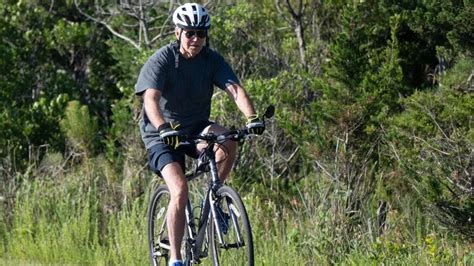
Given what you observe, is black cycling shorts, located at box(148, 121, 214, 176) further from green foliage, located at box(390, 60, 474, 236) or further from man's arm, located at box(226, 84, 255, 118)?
green foliage, located at box(390, 60, 474, 236)

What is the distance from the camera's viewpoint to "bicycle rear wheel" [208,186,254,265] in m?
8.24

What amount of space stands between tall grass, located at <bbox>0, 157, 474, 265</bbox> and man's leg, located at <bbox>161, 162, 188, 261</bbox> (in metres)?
1.52

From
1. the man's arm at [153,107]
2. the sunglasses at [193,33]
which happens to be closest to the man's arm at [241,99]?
the sunglasses at [193,33]

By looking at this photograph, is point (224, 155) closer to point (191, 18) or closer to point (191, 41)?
point (191, 41)

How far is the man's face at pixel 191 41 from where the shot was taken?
8.69 m

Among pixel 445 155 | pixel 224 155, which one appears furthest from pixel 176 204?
pixel 445 155

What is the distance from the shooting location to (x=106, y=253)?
11227 mm

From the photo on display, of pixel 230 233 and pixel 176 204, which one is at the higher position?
pixel 176 204

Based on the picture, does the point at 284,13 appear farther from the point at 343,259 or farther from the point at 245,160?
the point at 343,259

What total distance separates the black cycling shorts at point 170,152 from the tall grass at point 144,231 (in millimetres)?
1535

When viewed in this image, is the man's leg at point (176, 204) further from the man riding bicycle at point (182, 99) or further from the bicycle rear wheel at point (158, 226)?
the bicycle rear wheel at point (158, 226)

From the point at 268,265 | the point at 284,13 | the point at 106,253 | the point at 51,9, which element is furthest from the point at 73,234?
the point at 51,9

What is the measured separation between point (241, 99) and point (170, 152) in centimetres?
67

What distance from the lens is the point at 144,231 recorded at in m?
11.0
